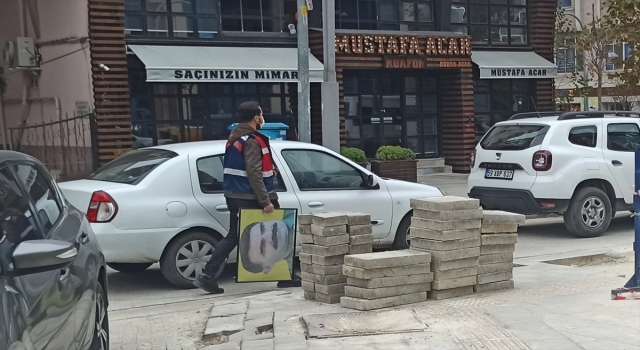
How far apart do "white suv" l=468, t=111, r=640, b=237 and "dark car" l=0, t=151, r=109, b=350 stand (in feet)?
23.2

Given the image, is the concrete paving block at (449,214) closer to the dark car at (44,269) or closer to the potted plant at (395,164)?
the dark car at (44,269)

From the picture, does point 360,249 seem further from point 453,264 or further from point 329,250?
point 453,264

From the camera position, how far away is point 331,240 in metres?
7.17

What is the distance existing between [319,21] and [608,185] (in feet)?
33.6

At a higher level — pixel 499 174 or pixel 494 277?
pixel 499 174

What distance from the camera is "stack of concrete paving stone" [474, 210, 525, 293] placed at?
7176mm

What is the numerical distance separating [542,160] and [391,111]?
1168 centimetres

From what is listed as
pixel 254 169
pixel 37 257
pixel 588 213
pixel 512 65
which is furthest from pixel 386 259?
pixel 512 65

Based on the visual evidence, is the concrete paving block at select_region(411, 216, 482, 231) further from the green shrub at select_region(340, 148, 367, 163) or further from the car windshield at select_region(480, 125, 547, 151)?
the green shrub at select_region(340, 148, 367, 163)

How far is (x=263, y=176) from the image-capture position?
8086 mm

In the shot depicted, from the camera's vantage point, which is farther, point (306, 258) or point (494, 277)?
point (306, 258)

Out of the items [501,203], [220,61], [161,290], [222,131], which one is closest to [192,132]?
[222,131]

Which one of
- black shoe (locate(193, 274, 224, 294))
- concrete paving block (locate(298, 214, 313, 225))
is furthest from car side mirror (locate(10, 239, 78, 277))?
black shoe (locate(193, 274, 224, 294))

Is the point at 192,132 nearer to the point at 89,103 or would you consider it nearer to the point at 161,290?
the point at 89,103
